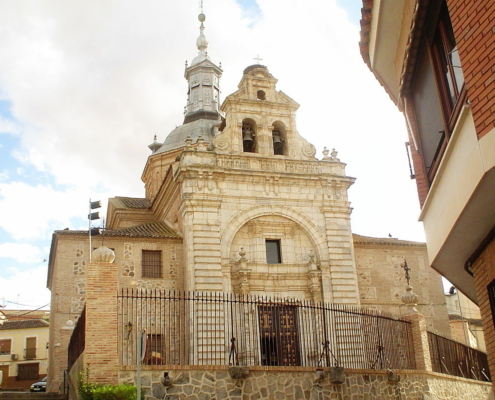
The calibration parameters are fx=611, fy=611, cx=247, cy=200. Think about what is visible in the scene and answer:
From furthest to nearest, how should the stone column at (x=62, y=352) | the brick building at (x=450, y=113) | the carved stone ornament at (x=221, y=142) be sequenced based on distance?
1. the carved stone ornament at (x=221, y=142)
2. the stone column at (x=62, y=352)
3. the brick building at (x=450, y=113)

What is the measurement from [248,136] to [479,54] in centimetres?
2028

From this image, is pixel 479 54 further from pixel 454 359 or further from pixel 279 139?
pixel 279 139

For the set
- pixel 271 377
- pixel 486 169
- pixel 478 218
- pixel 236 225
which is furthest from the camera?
pixel 236 225

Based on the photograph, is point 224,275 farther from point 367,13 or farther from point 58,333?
point 367,13

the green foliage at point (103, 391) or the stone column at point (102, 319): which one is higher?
the stone column at point (102, 319)

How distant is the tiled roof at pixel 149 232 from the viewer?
23.8 m

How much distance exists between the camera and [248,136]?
26016mm

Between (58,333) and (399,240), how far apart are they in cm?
1555

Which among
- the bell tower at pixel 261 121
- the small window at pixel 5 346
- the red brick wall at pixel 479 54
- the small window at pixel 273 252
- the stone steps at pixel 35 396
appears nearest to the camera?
the red brick wall at pixel 479 54

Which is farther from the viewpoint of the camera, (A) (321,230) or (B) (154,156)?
(B) (154,156)

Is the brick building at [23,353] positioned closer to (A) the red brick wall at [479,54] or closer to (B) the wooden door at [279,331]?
(B) the wooden door at [279,331]

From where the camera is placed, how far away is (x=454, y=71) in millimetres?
6941

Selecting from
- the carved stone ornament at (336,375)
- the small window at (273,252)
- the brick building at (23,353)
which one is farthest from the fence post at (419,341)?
the brick building at (23,353)

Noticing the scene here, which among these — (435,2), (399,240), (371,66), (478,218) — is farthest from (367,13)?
(399,240)
